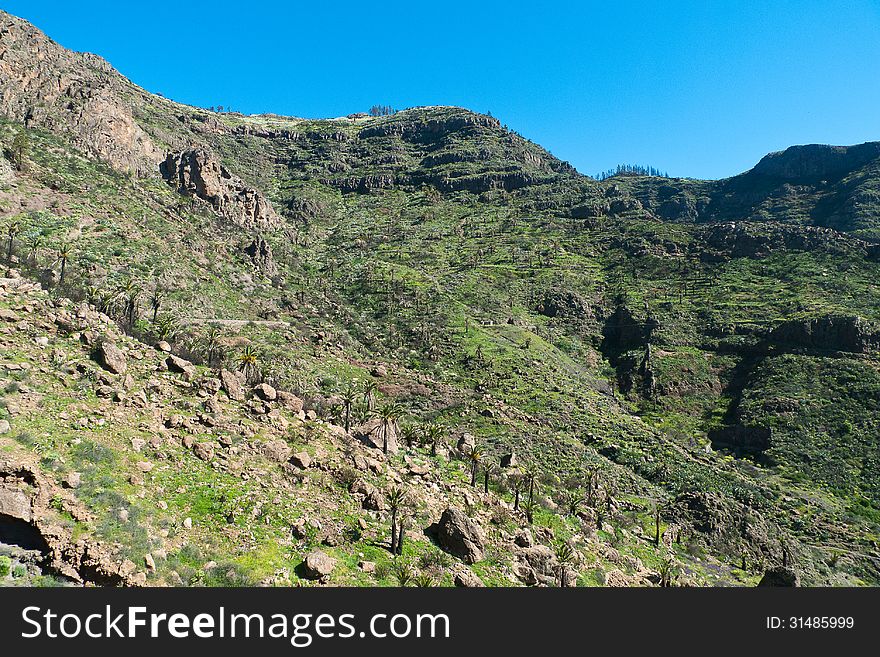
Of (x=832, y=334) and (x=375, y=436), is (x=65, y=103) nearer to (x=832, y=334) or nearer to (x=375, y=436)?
(x=375, y=436)

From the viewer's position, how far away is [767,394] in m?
74.6

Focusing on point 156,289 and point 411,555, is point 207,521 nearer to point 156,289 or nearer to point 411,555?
point 411,555

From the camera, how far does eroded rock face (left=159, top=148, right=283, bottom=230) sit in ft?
328

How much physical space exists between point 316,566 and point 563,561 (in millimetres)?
13967

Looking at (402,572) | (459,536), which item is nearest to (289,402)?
(459,536)

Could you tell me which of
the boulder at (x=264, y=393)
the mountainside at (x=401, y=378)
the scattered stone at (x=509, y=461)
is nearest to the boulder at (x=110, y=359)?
the mountainside at (x=401, y=378)

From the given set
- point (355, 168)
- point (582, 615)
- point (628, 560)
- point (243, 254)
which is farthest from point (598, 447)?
point (355, 168)

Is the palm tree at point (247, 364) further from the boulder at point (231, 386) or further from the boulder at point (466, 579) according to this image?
the boulder at point (466, 579)

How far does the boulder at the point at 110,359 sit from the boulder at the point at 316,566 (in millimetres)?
13315

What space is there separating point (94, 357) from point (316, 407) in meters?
17.4

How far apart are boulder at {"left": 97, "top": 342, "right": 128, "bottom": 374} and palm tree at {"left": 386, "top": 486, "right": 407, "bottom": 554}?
14.3 metres

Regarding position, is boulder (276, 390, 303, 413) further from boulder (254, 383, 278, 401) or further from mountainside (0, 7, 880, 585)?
boulder (254, 383, 278, 401)

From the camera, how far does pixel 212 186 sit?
102m

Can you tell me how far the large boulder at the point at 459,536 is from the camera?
20.9 metres
